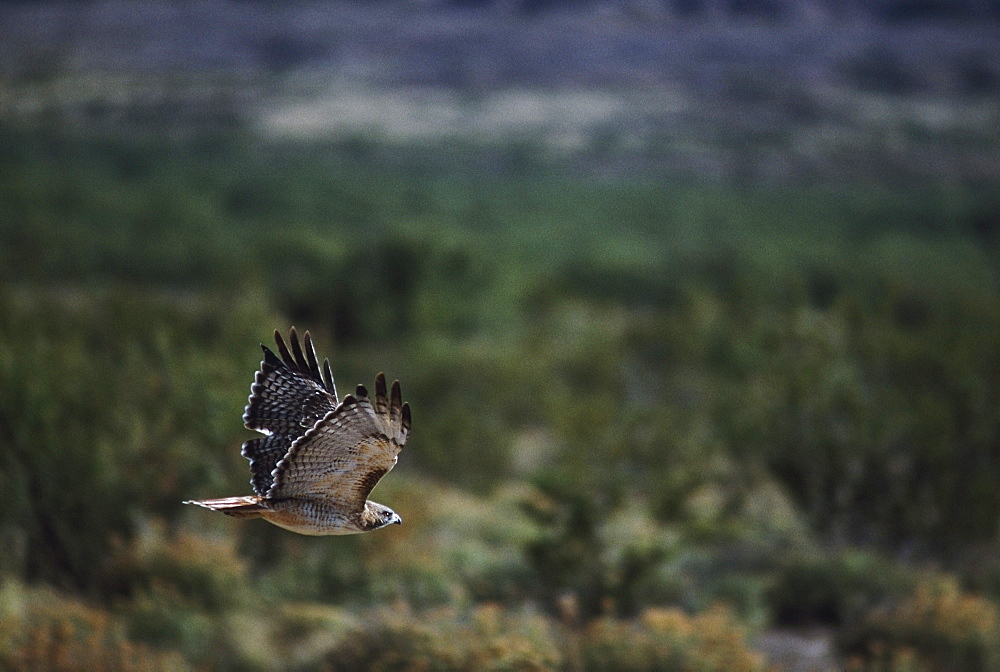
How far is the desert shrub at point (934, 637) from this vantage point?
722 cm

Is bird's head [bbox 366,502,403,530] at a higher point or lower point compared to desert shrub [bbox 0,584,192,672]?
higher

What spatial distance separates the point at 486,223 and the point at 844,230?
1943cm

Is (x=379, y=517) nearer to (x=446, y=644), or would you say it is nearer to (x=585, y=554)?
(x=446, y=644)

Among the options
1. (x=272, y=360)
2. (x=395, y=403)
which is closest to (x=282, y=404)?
(x=272, y=360)

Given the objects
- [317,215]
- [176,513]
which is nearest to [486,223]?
[317,215]

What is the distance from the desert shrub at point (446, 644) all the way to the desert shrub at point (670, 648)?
307 mm

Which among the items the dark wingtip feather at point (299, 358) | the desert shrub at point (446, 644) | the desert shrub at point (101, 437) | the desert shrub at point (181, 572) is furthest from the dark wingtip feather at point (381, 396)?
the desert shrub at point (101, 437)

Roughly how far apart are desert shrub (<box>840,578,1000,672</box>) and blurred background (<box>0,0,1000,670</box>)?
0.04 meters

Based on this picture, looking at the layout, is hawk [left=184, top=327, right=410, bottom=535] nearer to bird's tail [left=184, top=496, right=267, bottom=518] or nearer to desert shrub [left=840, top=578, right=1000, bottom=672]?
bird's tail [left=184, top=496, right=267, bottom=518]

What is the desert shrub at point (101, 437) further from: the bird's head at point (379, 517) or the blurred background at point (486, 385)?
the bird's head at point (379, 517)

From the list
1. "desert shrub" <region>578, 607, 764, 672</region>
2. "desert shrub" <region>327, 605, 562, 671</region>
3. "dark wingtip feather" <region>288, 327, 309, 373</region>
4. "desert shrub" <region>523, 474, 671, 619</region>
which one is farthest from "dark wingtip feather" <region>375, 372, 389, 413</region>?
"desert shrub" <region>523, 474, 671, 619</region>

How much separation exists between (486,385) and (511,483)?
120 inches

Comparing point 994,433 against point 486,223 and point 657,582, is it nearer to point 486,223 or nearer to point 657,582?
point 657,582

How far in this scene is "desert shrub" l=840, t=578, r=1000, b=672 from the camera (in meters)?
7.22
